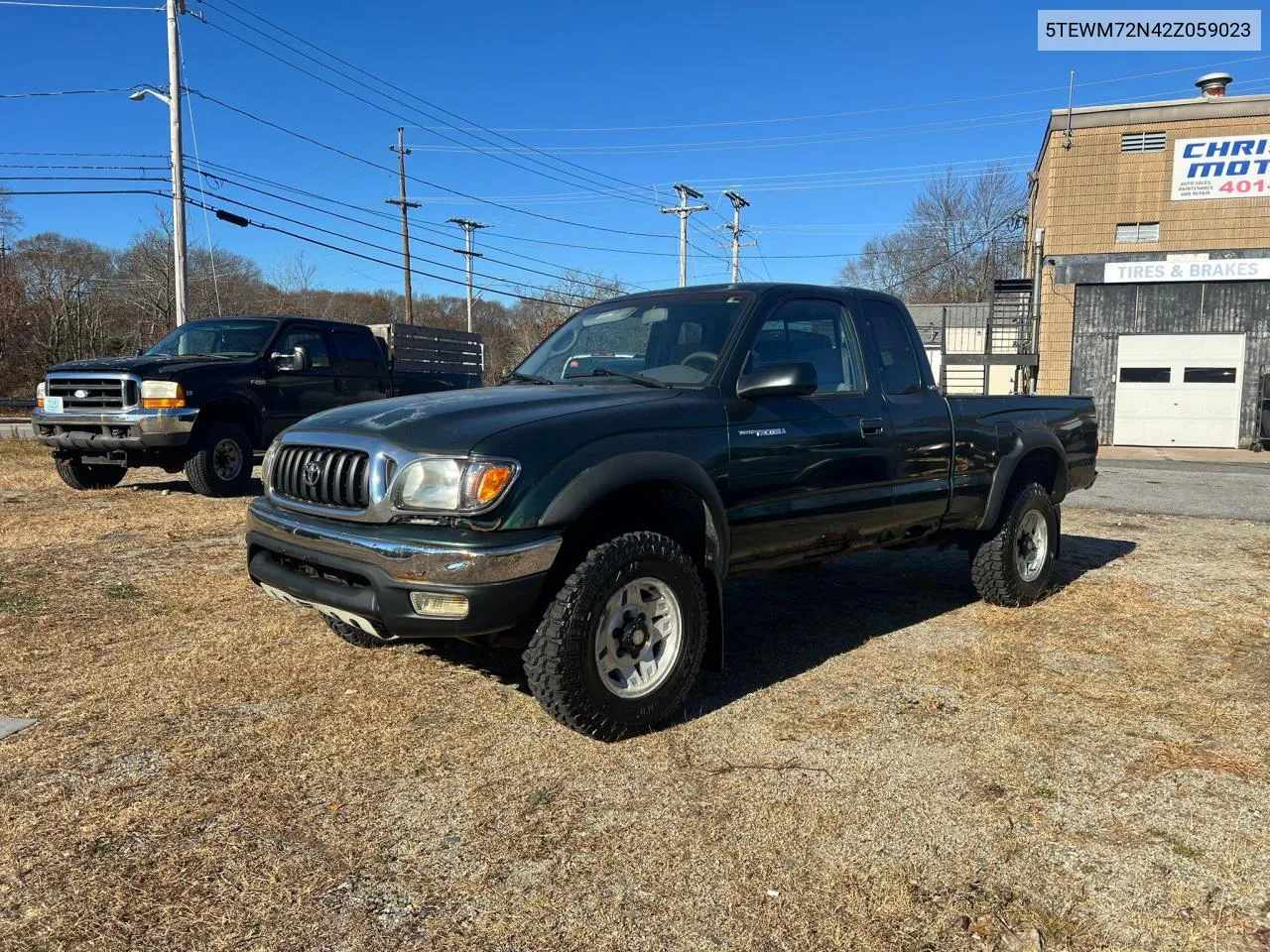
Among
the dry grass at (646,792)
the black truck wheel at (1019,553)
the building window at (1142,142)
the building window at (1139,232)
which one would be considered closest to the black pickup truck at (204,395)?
the dry grass at (646,792)

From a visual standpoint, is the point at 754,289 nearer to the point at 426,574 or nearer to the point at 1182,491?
the point at 426,574

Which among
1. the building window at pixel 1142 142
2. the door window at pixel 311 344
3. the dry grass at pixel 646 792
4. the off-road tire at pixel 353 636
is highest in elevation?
the building window at pixel 1142 142

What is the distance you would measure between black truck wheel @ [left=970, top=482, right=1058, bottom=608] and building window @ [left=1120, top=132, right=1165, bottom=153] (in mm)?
20004

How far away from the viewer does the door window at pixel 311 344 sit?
33.5 feet

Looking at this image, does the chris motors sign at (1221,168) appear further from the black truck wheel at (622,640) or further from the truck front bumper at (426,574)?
the truck front bumper at (426,574)

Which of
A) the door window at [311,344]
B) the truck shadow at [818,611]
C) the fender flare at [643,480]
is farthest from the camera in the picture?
the door window at [311,344]

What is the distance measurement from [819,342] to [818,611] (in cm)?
181

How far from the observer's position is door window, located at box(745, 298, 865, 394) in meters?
4.43

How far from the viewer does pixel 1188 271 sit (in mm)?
21266

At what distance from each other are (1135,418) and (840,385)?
20578 millimetres

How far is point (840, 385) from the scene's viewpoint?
4707mm

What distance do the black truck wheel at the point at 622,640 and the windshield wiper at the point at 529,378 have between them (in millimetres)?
1316

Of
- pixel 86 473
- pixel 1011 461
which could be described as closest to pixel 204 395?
pixel 86 473

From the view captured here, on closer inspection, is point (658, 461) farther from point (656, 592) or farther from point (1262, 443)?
point (1262, 443)
